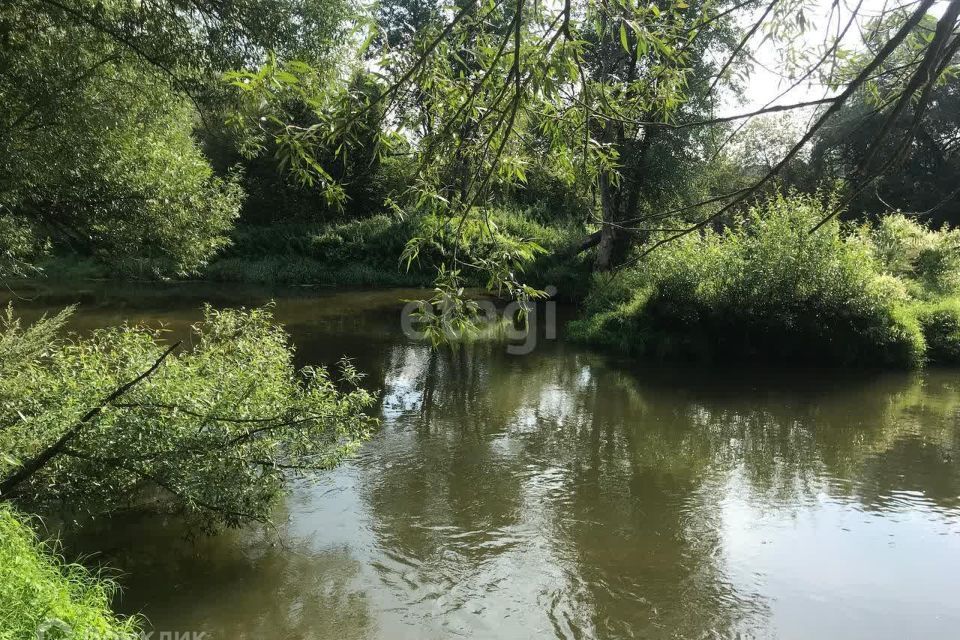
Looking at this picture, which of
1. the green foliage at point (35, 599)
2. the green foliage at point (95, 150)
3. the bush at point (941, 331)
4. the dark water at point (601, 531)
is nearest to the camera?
the green foliage at point (35, 599)

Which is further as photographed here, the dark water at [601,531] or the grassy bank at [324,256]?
the grassy bank at [324,256]

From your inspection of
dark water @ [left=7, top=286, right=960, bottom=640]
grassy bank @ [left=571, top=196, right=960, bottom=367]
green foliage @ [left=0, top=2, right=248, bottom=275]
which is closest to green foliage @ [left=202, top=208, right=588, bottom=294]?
grassy bank @ [left=571, top=196, right=960, bottom=367]

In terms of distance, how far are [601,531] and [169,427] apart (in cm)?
386

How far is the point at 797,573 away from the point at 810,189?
86.0 feet

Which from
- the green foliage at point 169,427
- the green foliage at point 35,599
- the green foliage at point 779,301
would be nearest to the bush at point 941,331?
the green foliage at point 779,301

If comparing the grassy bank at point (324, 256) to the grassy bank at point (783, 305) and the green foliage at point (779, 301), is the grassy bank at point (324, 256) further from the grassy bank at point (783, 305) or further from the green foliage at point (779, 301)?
the green foliage at point (779, 301)

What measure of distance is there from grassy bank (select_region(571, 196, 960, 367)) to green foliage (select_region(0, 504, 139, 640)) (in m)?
11.4

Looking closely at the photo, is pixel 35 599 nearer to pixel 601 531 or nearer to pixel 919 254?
pixel 601 531

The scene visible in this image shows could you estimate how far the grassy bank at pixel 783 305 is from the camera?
40.1 ft

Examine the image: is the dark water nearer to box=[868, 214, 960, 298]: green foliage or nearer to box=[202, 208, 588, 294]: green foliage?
box=[868, 214, 960, 298]: green foliage

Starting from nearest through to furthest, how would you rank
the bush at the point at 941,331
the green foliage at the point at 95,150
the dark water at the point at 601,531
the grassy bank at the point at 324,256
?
the dark water at the point at 601,531
the green foliage at the point at 95,150
the bush at the point at 941,331
the grassy bank at the point at 324,256

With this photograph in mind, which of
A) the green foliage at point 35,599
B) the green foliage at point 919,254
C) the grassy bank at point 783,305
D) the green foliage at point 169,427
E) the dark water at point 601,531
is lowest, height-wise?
the dark water at point 601,531

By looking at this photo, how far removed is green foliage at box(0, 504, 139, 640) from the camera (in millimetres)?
3096

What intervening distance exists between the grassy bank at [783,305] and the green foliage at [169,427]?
29.9 feet
